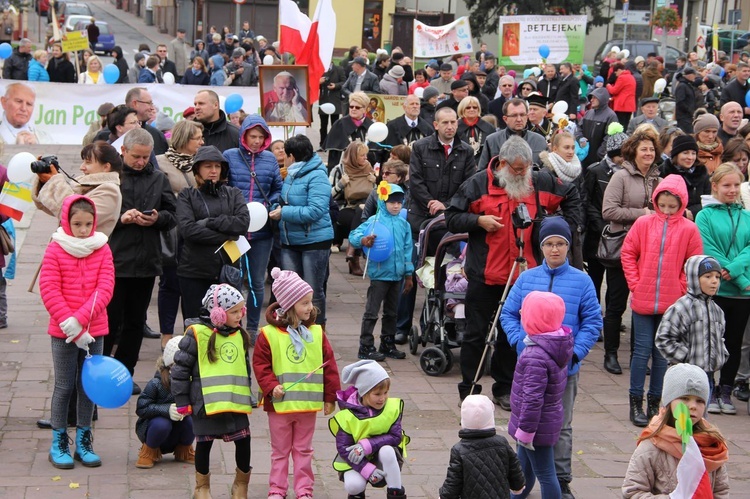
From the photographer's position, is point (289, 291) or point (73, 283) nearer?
point (289, 291)

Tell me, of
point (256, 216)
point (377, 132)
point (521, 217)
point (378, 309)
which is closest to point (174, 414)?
point (256, 216)

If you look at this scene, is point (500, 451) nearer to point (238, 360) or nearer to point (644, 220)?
point (238, 360)

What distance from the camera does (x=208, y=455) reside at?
6.61 metres

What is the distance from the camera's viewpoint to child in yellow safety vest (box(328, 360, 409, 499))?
20.3 ft

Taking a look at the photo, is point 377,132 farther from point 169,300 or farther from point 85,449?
point 85,449

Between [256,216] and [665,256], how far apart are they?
10.6ft

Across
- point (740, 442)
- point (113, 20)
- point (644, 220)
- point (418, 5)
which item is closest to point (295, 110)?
point (644, 220)

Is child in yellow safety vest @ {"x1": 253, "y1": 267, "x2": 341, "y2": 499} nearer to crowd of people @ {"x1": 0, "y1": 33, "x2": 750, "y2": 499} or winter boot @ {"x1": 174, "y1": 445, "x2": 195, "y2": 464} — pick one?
crowd of people @ {"x1": 0, "y1": 33, "x2": 750, "y2": 499}

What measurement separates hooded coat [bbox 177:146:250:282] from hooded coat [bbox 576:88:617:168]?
247 inches

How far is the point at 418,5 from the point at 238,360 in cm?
5171

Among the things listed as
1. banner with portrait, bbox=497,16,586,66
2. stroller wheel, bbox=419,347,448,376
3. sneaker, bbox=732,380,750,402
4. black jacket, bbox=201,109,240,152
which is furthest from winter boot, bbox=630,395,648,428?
banner with portrait, bbox=497,16,586,66

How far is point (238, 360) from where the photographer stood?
21.7 ft

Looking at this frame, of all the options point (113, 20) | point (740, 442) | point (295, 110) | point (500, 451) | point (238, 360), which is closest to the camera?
point (500, 451)

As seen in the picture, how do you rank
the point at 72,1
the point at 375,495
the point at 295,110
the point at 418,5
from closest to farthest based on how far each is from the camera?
the point at 375,495 → the point at 295,110 → the point at 418,5 → the point at 72,1
